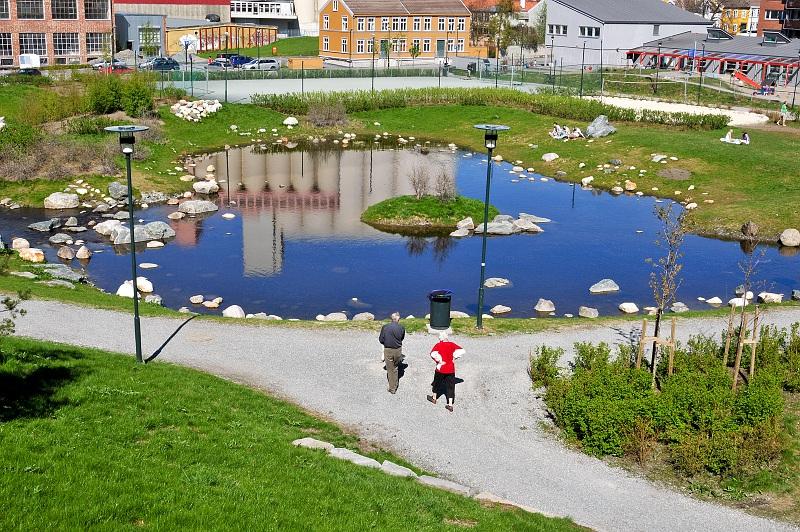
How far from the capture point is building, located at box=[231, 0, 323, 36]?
126 meters

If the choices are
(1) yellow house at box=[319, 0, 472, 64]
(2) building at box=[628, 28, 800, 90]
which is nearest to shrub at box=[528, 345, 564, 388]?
(2) building at box=[628, 28, 800, 90]

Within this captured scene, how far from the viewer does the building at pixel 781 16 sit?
114 meters

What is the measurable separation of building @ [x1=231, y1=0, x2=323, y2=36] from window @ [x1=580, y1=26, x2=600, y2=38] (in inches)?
1913

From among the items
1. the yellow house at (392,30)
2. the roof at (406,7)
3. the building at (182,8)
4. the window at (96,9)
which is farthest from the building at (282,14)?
the window at (96,9)

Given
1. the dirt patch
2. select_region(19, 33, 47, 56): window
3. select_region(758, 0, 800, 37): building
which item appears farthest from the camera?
select_region(758, 0, 800, 37): building

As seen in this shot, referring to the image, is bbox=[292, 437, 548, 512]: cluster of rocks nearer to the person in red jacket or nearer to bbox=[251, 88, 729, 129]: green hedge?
the person in red jacket

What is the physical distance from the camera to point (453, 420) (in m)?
18.8

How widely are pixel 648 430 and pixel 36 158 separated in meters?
35.8

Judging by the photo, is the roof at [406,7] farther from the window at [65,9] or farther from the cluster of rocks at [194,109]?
the cluster of rocks at [194,109]

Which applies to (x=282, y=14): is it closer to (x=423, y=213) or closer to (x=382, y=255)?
(x=423, y=213)

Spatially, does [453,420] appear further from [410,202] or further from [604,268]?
[410,202]

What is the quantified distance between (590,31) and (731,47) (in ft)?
46.0

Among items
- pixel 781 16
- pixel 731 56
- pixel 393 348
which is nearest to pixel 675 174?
pixel 393 348

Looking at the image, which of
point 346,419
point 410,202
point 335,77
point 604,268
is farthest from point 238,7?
point 346,419
